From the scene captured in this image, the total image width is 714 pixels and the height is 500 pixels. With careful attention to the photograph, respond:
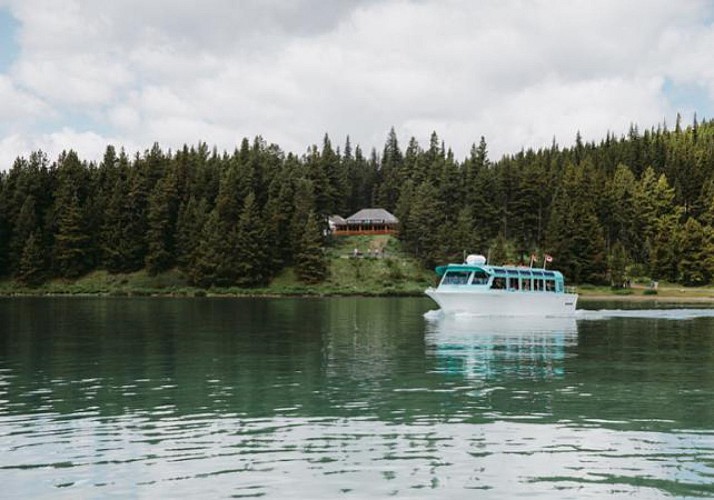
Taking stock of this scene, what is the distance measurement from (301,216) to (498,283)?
67757 mm

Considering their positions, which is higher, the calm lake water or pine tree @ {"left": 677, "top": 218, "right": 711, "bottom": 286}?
pine tree @ {"left": 677, "top": 218, "right": 711, "bottom": 286}

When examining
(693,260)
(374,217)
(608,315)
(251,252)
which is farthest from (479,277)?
(374,217)

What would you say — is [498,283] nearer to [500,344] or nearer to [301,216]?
[500,344]

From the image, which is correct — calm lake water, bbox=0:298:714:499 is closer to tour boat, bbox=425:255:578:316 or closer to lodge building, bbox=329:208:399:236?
tour boat, bbox=425:255:578:316

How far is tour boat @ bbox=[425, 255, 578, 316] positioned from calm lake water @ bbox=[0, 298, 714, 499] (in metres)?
21.2

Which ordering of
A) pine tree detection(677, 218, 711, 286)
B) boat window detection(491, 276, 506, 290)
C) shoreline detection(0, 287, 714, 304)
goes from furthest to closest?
pine tree detection(677, 218, 711, 286), shoreline detection(0, 287, 714, 304), boat window detection(491, 276, 506, 290)

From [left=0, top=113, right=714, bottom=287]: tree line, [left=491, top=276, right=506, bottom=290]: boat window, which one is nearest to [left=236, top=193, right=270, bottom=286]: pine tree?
[left=0, top=113, right=714, bottom=287]: tree line

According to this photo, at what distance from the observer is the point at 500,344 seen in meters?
41.4

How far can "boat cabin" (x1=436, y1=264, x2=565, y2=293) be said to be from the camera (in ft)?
212

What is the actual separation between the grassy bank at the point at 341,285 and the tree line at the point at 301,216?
236cm

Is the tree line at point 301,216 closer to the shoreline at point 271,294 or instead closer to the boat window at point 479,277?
the shoreline at point 271,294

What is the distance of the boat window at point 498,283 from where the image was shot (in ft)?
216

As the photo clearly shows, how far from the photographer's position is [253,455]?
1612 cm

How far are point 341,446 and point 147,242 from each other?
117 metres
